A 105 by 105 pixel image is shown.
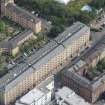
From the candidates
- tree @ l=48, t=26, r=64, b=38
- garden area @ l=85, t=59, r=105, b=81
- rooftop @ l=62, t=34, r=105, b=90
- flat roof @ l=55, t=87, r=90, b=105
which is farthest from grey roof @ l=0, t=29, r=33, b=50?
flat roof @ l=55, t=87, r=90, b=105

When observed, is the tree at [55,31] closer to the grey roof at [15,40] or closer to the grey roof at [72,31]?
the grey roof at [72,31]

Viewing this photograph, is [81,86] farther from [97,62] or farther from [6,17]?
[6,17]

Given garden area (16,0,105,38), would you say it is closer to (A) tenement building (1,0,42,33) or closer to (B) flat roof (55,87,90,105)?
(A) tenement building (1,0,42,33)

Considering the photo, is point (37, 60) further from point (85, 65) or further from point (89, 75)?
point (89, 75)

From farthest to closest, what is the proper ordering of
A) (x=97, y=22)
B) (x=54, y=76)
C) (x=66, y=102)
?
(x=97, y=22) < (x=54, y=76) < (x=66, y=102)

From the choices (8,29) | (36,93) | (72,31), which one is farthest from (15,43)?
(36,93)

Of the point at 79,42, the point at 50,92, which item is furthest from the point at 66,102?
the point at 79,42
